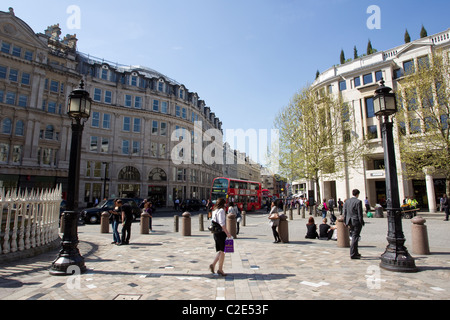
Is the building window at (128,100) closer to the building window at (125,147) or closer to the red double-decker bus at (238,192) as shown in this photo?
the building window at (125,147)

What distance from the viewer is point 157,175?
42969 mm

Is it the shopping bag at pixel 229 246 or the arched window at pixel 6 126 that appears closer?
the shopping bag at pixel 229 246

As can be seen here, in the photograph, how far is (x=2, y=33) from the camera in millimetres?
30781

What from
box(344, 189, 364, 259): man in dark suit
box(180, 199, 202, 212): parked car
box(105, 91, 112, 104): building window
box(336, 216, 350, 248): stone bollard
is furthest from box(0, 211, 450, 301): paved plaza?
box(105, 91, 112, 104): building window

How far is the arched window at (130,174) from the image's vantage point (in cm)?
4059

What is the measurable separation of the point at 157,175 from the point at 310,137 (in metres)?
26.3

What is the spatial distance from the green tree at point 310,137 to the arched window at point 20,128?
30868mm

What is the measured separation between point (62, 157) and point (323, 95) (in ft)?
112

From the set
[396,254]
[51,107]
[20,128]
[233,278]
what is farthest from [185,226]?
[51,107]

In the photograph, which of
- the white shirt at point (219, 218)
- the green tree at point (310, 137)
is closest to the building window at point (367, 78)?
the green tree at point (310, 137)

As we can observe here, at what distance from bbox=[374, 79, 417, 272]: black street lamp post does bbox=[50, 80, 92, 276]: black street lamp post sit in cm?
734

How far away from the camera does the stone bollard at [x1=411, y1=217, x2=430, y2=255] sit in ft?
26.5

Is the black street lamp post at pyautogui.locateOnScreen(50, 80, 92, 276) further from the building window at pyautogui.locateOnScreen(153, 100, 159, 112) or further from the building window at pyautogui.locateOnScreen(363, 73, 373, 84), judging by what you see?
the building window at pyautogui.locateOnScreen(153, 100, 159, 112)
